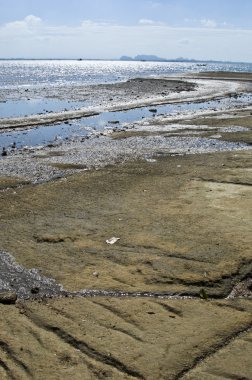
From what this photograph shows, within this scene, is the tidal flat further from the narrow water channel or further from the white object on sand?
the narrow water channel

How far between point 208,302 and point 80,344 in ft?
8.62

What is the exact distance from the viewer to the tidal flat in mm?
6977

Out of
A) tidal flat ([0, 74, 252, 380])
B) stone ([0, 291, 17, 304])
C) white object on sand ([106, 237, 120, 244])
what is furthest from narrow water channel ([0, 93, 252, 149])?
stone ([0, 291, 17, 304])

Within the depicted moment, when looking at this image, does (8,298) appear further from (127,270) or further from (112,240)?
(112,240)

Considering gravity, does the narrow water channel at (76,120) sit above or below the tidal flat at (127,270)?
above

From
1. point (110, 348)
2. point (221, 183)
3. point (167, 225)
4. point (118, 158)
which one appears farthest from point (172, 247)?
point (118, 158)

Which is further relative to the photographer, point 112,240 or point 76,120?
point 76,120

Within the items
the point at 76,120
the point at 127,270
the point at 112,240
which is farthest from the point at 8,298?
the point at 76,120

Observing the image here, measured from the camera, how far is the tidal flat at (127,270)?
6977mm

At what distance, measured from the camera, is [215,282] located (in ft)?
30.6

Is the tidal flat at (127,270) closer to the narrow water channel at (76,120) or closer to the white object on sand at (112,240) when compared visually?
the white object on sand at (112,240)

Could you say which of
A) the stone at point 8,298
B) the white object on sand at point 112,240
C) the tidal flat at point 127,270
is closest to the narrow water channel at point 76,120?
the tidal flat at point 127,270

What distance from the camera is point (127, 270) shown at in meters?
9.80

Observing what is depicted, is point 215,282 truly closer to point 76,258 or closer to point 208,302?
point 208,302
